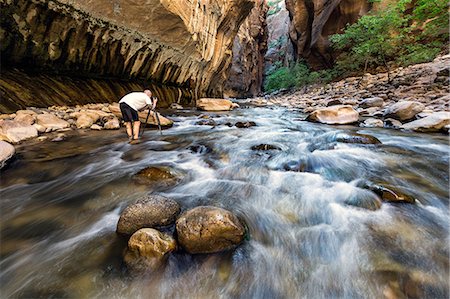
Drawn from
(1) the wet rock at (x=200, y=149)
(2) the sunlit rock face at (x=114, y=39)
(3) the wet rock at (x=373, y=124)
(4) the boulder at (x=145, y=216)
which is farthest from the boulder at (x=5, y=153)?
(3) the wet rock at (x=373, y=124)

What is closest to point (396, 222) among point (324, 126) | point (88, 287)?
point (88, 287)

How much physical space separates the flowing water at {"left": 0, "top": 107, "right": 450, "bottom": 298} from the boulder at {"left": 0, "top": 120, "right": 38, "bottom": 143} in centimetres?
68

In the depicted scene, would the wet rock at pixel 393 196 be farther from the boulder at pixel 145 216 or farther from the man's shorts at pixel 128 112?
the man's shorts at pixel 128 112

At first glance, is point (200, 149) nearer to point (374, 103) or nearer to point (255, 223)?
point (255, 223)

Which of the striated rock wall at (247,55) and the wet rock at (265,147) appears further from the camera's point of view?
the striated rock wall at (247,55)

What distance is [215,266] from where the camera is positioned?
157cm

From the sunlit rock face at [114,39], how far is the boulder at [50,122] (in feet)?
4.05

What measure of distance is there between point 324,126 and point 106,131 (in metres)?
5.74

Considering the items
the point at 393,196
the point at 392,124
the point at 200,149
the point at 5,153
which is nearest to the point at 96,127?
the point at 5,153

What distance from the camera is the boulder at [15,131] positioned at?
4359mm

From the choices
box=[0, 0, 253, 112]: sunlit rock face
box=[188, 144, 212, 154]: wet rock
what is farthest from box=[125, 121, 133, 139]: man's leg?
box=[0, 0, 253, 112]: sunlit rock face

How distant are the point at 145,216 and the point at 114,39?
345 inches

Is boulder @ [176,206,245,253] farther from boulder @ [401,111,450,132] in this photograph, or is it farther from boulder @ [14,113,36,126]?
boulder @ [14,113,36,126]

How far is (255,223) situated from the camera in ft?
6.77
